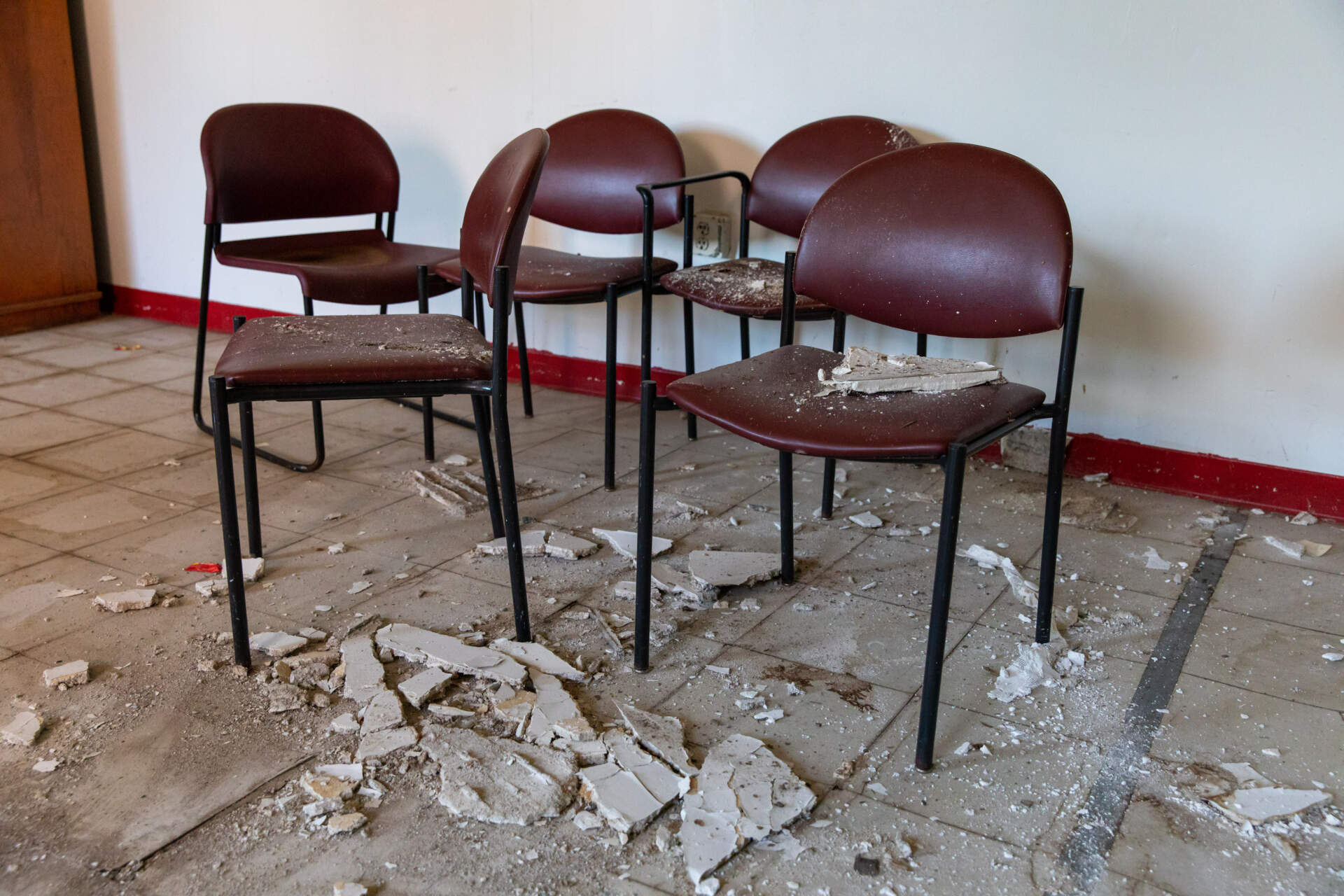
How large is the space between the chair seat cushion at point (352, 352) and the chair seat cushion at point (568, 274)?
20.3 inches

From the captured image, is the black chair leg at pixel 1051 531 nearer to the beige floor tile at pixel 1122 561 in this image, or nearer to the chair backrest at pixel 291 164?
the beige floor tile at pixel 1122 561

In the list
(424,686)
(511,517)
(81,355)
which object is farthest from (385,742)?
(81,355)

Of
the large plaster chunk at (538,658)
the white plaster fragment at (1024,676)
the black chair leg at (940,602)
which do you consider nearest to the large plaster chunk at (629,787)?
the large plaster chunk at (538,658)

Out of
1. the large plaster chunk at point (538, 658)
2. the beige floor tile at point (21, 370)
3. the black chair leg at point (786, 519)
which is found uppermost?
the black chair leg at point (786, 519)

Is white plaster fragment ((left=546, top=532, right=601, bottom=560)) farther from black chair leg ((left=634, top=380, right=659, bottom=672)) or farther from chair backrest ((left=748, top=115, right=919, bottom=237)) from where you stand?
chair backrest ((left=748, top=115, right=919, bottom=237))

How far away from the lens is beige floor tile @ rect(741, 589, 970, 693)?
6.12 feet

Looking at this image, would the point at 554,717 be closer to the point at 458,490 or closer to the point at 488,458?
the point at 488,458

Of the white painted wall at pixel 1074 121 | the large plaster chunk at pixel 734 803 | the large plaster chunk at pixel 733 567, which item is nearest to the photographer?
the large plaster chunk at pixel 734 803

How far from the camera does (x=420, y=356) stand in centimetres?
181

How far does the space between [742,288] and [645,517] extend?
100 cm

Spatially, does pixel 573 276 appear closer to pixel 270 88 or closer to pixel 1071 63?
pixel 1071 63

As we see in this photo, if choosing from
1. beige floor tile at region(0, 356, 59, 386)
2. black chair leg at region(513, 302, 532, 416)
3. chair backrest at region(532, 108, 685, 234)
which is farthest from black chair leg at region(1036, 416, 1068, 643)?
beige floor tile at region(0, 356, 59, 386)

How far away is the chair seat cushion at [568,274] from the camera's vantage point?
2.58 meters

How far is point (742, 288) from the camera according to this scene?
259cm
